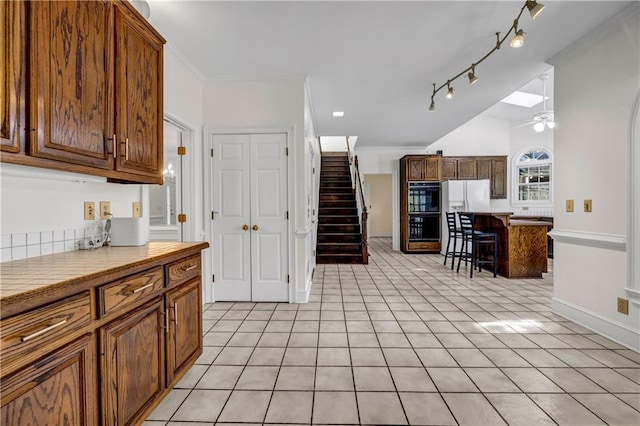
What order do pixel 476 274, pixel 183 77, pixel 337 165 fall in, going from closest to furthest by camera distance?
pixel 183 77, pixel 476 274, pixel 337 165

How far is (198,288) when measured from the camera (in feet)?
7.34

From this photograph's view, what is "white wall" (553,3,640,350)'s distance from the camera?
2.45 m

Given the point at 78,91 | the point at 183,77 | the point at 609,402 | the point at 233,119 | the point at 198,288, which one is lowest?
the point at 609,402

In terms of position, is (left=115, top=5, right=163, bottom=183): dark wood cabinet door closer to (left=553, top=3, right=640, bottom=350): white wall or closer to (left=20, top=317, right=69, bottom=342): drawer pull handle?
(left=20, top=317, right=69, bottom=342): drawer pull handle

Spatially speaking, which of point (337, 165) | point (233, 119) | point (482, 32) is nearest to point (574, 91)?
point (482, 32)

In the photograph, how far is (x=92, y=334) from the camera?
1241 mm

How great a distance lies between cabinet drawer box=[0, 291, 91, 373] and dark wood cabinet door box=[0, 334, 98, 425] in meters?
0.05

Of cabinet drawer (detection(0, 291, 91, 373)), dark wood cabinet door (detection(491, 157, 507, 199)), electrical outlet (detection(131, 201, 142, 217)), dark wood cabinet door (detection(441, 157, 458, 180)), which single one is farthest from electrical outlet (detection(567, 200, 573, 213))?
dark wood cabinet door (detection(491, 157, 507, 199))

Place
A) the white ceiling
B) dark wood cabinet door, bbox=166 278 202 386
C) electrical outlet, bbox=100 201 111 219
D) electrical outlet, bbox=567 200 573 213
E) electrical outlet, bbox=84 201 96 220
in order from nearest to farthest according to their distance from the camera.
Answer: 1. dark wood cabinet door, bbox=166 278 202 386
2. electrical outlet, bbox=84 201 96 220
3. electrical outlet, bbox=100 201 111 219
4. the white ceiling
5. electrical outlet, bbox=567 200 573 213

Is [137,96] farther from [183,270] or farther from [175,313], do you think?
[175,313]

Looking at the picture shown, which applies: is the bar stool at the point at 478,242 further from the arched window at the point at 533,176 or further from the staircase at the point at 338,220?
the arched window at the point at 533,176

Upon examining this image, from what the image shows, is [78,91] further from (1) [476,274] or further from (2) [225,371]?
(1) [476,274]

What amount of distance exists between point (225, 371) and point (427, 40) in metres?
3.28

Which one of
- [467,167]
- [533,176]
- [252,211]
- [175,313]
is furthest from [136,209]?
[533,176]
